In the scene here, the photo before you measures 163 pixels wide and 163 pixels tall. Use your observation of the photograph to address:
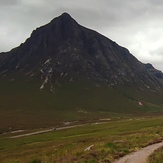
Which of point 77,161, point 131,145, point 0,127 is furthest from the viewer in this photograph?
point 0,127

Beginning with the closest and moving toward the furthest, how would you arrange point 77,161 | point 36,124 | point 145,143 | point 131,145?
point 77,161
point 131,145
point 145,143
point 36,124

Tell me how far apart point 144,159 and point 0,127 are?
6298 inches

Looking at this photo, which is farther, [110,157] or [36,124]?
[36,124]

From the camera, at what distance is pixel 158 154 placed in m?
29.0

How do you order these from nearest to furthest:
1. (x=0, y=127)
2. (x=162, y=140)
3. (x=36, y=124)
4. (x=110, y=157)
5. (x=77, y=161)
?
(x=77, y=161) < (x=110, y=157) < (x=162, y=140) < (x=0, y=127) < (x=36, y=124)

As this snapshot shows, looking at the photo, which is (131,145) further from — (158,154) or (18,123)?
(18,123)

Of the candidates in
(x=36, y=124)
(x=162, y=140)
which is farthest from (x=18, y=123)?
(x=162, y=140)

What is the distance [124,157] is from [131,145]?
7716 mm

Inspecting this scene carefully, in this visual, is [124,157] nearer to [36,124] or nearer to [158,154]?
[158,154]

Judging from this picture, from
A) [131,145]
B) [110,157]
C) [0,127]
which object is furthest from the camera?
[0,127]

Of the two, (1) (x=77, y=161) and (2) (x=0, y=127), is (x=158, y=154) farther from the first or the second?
(2) (x=0, y=127)

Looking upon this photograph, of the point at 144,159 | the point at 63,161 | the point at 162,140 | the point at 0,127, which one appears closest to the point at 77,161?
the point at 63,161

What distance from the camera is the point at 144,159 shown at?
2803 centimetres

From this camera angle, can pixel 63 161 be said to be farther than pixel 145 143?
No
